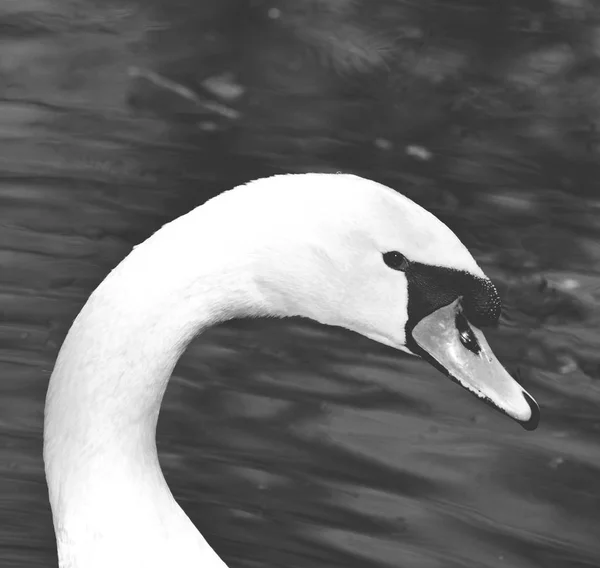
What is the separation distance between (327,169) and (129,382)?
Answer: 128 inches

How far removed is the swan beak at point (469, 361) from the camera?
9.26 feet

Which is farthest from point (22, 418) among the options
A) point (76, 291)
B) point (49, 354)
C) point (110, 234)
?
point (110, 234)

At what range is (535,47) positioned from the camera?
6633 millimetres

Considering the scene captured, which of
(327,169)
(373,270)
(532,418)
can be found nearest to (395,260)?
(373,270)

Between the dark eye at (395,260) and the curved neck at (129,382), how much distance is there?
254 millimetres

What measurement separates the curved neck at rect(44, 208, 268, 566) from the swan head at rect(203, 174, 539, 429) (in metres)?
0.07

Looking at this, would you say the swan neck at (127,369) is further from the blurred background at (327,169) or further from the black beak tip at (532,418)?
the blurred background at (327,169)

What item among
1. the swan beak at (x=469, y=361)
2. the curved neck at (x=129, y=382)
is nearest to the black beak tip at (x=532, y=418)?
the swan beak at (x=469, y=361)

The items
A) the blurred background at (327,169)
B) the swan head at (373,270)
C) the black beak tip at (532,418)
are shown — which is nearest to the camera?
the swan head at (373,270)

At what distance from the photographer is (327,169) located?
5801 millimetres

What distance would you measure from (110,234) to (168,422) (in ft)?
3.68

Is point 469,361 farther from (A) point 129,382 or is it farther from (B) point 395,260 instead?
(A) point 129,382

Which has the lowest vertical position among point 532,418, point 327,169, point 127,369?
point 327,169

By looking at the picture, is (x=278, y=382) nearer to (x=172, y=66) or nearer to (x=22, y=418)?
(x=22, y=418)
